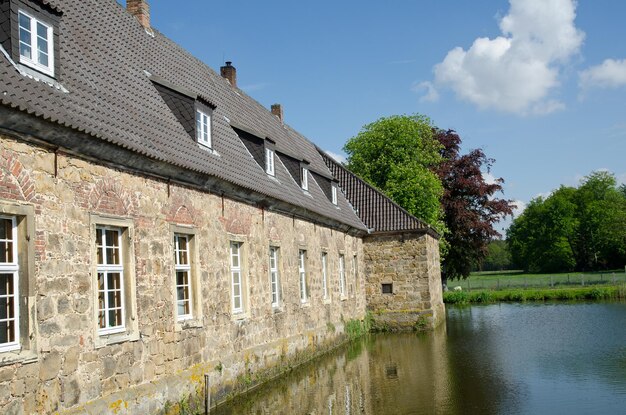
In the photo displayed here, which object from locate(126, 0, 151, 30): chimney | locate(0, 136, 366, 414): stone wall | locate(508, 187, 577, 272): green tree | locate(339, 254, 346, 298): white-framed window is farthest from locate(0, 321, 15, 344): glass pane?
locate(508, 187, 577, 272): green tree

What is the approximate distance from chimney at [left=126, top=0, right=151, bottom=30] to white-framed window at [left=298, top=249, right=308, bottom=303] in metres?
7.03

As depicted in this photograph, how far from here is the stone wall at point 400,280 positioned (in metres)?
24.2

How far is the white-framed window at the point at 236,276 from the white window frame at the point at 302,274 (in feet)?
12.7

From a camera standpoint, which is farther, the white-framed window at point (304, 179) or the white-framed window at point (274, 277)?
the white-framed window at point (304, 179)

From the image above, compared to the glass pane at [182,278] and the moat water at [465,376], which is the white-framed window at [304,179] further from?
the glass pane at [182,278]

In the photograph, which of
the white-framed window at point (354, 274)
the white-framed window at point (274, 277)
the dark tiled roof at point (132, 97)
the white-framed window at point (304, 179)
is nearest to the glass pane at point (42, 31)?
the dark tiled roof at point (132, 97)

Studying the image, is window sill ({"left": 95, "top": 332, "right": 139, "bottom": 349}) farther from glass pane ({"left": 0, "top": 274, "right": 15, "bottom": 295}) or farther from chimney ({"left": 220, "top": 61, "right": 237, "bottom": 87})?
chimney ({"left": 220, "top": 61, "right": 237, "bottom": 87})

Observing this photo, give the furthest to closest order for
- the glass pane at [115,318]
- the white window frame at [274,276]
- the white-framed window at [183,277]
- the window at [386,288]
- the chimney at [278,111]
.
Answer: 1. the chimney at [278,111]
2. the window at [386,288]
3. the white window frame at [274,276]
4. the white-framed window at [183,277]
5. the glass pane at [115,318]

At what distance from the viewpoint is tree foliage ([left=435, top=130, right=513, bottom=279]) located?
4022 cm

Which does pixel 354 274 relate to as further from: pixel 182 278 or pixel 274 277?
pixel 182 278

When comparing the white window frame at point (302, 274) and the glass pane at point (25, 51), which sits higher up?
the glass pane at point (25, 51)

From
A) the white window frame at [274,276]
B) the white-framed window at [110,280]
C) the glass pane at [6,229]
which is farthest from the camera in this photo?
the white window frame at [274,276]

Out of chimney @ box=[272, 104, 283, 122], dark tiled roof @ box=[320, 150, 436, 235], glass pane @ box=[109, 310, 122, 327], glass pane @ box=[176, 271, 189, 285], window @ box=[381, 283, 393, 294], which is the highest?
chimney @ box=[272, 104, 283, 122]

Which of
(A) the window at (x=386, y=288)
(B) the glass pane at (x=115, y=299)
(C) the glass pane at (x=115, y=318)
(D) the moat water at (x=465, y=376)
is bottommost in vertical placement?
(D) the moat water at (x=465, y=376)
